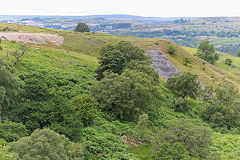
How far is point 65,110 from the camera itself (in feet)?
83.6

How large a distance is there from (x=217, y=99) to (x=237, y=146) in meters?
17.1

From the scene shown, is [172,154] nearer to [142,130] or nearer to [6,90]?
[142,130]

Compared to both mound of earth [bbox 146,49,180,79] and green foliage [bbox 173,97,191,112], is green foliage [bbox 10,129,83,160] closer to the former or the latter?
green foliage [bbox 173,97,191,112]

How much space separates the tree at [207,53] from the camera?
11244cm

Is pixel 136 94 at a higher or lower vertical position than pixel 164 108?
higher

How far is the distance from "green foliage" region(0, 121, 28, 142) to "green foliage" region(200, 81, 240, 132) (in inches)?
1468

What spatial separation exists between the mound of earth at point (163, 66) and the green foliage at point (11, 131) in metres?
54.8

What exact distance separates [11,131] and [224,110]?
41.4 m

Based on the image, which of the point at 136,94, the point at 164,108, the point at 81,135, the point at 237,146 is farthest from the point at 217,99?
the point at 81,135

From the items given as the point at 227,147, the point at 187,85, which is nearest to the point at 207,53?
the point at 187,85

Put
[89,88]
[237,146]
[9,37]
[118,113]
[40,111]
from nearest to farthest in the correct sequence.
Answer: [40,111] < [237,146] < [118,113] < [89,88] < [9,37]

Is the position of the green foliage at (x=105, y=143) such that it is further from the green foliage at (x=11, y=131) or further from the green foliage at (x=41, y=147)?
the green foliage at (x=11, y=131)

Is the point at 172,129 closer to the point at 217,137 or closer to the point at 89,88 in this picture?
the point at 217,137

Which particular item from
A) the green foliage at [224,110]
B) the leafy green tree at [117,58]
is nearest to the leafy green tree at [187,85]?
the green foliage at [224,110]
